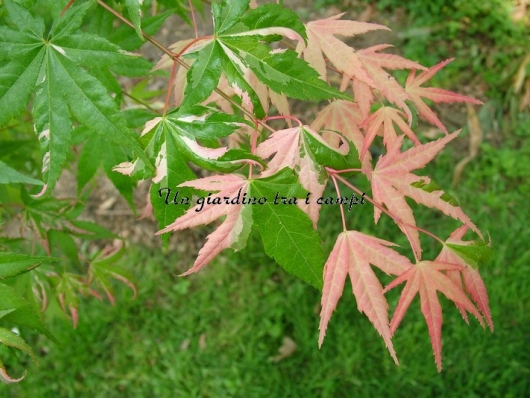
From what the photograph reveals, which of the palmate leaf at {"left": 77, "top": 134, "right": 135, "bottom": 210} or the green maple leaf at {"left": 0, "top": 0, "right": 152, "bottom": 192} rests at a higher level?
the green maple leaf at {"left": 0, "top": 0, "right": 152, "bottom": 192}

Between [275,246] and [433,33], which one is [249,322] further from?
[433,33]

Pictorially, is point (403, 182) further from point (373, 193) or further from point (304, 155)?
point (304, 155)

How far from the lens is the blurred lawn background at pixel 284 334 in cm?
233

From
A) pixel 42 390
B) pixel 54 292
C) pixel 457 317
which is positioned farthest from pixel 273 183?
pixel 42 390

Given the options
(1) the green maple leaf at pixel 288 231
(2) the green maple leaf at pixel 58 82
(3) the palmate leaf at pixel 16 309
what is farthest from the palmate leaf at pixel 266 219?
(3) the palmate leaf at pixel 16 309

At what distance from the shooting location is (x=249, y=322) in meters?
2.51

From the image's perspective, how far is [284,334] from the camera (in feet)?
8.11

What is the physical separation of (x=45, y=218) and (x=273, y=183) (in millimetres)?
946

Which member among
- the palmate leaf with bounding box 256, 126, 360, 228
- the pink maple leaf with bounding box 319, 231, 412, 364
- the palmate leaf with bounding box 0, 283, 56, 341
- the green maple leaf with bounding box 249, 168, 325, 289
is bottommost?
the palmate leaf with bounding box 0, 283, 56, 341

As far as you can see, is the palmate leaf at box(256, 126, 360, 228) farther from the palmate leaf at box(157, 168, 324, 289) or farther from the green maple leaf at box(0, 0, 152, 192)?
the green maple leaf at box(0, 0, 152, 192)

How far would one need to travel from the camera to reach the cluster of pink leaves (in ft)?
3.19

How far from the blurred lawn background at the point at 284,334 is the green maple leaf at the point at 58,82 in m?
1.46

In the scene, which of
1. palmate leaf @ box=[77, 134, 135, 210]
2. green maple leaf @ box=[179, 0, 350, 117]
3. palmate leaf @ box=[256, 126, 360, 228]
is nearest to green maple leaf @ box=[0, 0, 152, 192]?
green maple leaf @ box=[179, 0, 350, 117]

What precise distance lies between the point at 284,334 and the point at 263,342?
0.37 ft
